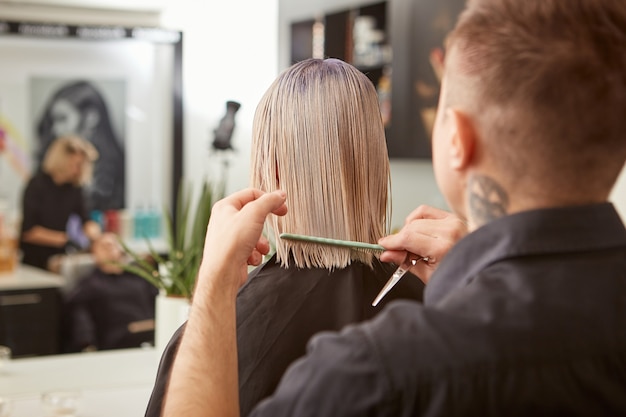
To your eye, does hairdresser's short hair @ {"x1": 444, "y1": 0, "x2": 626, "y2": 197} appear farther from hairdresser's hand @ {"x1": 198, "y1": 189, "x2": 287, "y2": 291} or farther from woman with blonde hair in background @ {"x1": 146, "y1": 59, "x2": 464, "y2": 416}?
woman with blonde hair in background @ {"x1": 146, "y1": 59, "x2": 464, "y2": 416}

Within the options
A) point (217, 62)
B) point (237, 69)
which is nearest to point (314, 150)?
point (237, 69)

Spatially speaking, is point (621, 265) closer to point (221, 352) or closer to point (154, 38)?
point (221, 352)

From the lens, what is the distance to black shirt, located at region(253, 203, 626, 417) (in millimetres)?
616

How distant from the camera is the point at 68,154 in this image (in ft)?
13.0

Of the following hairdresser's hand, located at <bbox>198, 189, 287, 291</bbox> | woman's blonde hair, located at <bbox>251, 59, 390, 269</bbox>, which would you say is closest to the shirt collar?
hairdresser's hand, located at <bbox>198, 189, 287, 291</bbox>

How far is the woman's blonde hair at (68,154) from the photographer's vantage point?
3938mm

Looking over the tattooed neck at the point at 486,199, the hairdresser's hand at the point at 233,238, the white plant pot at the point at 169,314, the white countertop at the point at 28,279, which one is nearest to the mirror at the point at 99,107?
the white countertop at the point at 28,279

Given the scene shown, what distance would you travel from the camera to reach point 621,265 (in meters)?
0.69

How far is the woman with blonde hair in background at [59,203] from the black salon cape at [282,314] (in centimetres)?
287

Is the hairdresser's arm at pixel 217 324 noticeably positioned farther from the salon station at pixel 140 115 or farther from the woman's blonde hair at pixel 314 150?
the salon station at pixel 140 115

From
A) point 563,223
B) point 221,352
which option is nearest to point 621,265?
point 563,223

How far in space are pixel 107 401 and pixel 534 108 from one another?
1809mm

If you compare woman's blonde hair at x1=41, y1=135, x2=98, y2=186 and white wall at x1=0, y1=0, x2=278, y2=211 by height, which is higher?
white wall at x1=0, y1=0, x2=278, y2=211

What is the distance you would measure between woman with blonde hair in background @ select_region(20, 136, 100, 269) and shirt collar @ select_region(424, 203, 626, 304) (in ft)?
11.2
